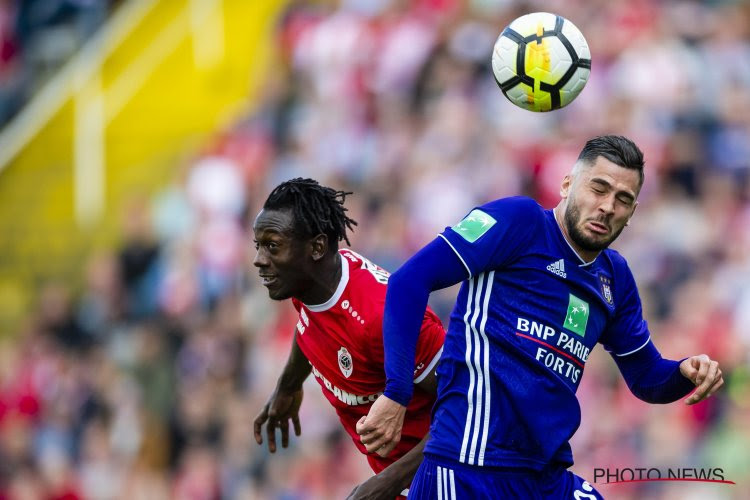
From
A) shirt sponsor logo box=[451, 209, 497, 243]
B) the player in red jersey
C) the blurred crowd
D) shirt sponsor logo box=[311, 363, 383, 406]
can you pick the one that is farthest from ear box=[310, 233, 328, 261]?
the blurred crowd

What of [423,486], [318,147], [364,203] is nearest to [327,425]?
[364,203]

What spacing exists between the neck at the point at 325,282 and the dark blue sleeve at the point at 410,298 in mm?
861

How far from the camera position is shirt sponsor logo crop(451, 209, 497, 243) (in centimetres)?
512

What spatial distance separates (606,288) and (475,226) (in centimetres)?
74

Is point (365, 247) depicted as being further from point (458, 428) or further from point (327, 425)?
point (458, 428)

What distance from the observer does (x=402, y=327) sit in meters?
5.06

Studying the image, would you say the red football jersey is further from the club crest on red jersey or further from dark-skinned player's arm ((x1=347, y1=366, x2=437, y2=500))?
dark-skinned player's arm ((x1=347, y1=366, x2=437, y2=500))

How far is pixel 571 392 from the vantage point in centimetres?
535

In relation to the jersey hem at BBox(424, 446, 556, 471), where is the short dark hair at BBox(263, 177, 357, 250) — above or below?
above

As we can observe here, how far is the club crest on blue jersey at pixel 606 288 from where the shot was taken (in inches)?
217

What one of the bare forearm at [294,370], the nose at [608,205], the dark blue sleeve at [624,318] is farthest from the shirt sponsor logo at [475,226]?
the bare forearm at [294,370]

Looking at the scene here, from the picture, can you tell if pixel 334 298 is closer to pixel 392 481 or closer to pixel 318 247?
pixel 318 247

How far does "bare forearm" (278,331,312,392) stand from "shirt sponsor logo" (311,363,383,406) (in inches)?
11.7

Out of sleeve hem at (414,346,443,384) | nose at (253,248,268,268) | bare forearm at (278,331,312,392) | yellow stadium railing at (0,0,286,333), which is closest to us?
sleeve hem at (414,346,443,384)
